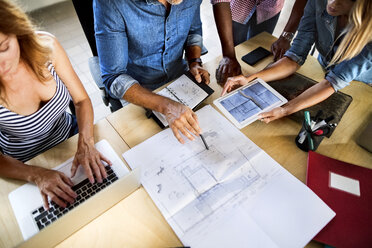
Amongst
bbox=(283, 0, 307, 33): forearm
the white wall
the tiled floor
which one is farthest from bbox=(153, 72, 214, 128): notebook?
the white wall

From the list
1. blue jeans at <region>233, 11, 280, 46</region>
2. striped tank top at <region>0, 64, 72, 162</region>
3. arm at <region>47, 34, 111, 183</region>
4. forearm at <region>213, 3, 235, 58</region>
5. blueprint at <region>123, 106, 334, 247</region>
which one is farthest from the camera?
blue jeans at <region>233, 11, 280, 46</region>

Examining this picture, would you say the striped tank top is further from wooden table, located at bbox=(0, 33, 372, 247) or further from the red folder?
the red folder

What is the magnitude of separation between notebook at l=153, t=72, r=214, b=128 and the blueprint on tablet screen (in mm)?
99

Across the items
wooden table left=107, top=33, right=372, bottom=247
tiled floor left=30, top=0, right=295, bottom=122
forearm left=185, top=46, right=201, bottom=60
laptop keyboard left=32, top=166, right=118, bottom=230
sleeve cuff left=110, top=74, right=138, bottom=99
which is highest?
sleeve cuff left=110, top=74, right=138, bottom=99

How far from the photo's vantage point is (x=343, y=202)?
0.75 metres

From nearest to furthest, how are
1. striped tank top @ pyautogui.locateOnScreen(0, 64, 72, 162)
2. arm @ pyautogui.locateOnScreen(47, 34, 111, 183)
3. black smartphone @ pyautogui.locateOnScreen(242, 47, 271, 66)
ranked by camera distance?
arm @ pyautogui.locateOnScreen(47, 34, 111, 183) → striped tank top @ pyautogui.locateOnScreen(0, 64, 72, 162) → black smartphone @ pyautogui.locateOnScreen(242, 47, 271, 66)

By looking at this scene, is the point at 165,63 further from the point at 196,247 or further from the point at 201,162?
the point at 196,247

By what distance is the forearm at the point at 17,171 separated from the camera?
0.78m

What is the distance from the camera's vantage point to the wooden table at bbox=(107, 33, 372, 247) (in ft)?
2.82

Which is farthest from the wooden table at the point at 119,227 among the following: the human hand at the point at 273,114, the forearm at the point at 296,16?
the forearm at the point at 296,16

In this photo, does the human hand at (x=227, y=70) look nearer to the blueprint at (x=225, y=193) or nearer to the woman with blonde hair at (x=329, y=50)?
the woman with blonde hair at (x=329, y=50)

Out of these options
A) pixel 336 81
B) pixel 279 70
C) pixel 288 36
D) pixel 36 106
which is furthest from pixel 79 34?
pixel 336 81

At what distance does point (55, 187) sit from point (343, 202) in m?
0.91

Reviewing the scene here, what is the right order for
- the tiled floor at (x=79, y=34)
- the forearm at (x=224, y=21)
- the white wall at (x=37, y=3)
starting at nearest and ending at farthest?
the forearm at (x=224, y=21) < the tiled floor at (x=79, y=34) < the white wall at (x=37, y=3)
